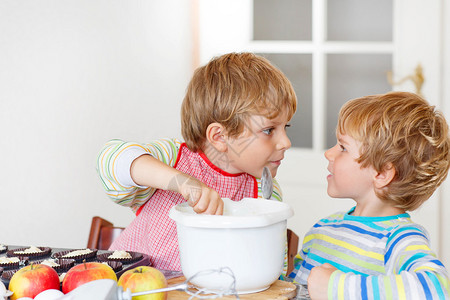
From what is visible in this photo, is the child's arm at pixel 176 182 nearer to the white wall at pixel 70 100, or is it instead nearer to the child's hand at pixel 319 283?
the child's hand at pixel 319 283

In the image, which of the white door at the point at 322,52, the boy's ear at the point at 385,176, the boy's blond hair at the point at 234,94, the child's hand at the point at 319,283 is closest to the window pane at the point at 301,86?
the white door at the point at 322,52

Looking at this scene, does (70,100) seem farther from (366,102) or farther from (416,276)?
(416,276)

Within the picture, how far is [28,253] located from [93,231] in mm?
430

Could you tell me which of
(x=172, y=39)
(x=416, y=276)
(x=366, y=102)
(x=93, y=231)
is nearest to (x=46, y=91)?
(x=93, y=231)

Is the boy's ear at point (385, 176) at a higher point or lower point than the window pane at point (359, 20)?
lower

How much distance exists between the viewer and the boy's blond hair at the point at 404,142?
3.92 ft

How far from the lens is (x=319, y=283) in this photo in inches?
38.1

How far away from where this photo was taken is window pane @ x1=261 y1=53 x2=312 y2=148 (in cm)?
284

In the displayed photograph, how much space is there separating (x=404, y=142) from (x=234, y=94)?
0.36 meters

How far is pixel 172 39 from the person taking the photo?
283cm

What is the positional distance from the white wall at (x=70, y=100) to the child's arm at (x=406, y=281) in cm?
129

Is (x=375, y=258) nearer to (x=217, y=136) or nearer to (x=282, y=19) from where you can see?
(x=217, y=136)

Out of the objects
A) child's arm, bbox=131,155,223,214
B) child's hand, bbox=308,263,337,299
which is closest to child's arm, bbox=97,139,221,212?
child's arm, bbox=131,155,223,214

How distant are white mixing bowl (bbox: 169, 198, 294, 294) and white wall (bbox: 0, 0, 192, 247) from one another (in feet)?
3.79
